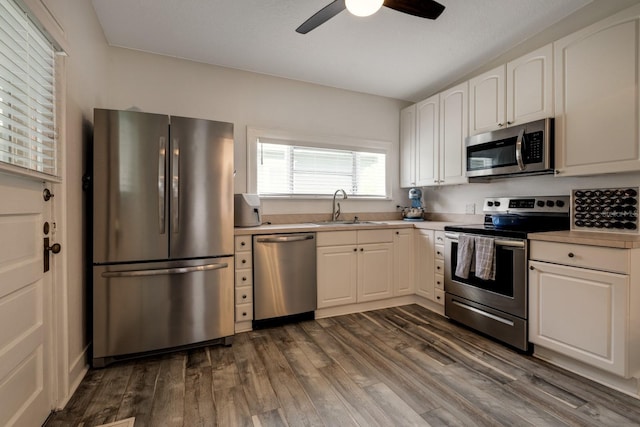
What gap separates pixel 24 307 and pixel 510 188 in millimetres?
3608

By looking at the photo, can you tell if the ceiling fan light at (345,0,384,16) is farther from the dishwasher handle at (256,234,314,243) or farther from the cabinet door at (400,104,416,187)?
the cabinet door at (400,104,416,187)

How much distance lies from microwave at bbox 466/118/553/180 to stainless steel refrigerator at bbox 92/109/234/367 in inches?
90.0

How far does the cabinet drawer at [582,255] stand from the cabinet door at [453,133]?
1145 mm

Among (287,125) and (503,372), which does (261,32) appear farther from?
(503,372)

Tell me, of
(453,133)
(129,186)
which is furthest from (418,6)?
(129,186)

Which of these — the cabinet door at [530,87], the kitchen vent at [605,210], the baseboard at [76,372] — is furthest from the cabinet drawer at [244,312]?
the cabinet door at [530,87]

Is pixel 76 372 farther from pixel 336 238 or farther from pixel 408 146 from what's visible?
pixel 408 146

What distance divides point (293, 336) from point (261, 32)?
2571 millimetres

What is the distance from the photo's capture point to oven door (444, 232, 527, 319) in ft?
7.19

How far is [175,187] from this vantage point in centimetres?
217

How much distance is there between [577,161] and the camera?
7.02 feet

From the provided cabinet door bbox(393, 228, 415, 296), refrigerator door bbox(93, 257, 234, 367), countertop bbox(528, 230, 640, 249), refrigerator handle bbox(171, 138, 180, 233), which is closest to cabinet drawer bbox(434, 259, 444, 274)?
cabinet door bbox(393, 228, 415, 296)

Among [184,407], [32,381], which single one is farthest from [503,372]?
[32,381]

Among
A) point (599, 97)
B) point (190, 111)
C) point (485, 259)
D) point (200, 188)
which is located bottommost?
point (485, 259)
